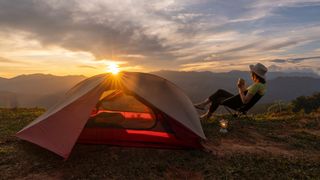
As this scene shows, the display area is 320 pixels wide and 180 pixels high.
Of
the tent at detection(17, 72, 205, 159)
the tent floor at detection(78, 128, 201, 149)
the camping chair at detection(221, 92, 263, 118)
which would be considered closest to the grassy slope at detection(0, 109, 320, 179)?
the tent floor at detection(78, 128, 201, 149)

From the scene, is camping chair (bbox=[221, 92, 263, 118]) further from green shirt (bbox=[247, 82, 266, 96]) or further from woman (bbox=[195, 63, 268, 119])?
green shirt (bbox=[247, 82, 266, 96])

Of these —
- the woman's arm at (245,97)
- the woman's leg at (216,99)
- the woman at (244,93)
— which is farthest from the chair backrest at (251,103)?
the woman's leg at (216,99)

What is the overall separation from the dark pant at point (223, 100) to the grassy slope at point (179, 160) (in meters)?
1.93

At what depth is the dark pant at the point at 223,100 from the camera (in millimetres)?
11672

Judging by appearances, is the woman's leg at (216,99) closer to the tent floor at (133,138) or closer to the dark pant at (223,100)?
the dark pant at (223,100)

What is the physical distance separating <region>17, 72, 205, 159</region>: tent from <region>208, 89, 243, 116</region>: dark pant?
2908 mm

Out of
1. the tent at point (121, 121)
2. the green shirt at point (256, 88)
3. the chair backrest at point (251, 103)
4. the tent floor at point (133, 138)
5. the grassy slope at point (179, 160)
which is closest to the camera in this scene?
the grassy slope at point (179, 160)

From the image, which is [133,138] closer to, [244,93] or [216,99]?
[216,99]

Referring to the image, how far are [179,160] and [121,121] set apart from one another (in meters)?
2.31

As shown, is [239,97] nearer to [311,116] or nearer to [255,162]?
[311,116]

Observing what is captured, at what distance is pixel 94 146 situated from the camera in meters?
8.12

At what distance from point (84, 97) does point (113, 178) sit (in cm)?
233

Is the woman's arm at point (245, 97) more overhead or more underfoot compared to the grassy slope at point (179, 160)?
more overhead

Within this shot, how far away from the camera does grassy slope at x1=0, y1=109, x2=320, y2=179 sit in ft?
21.5
